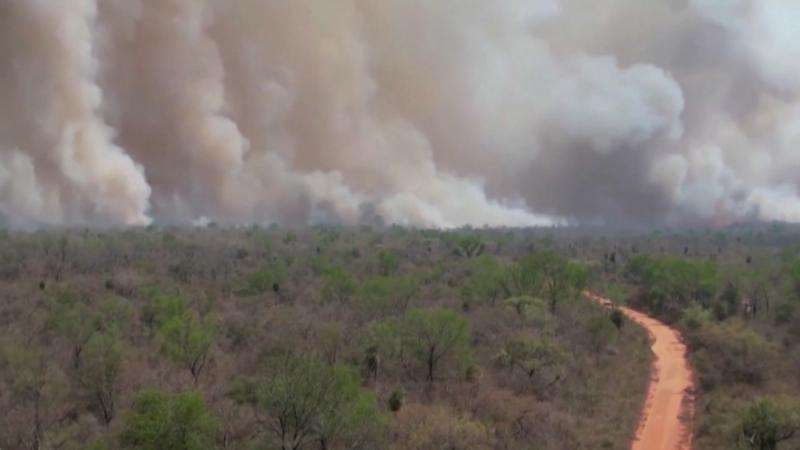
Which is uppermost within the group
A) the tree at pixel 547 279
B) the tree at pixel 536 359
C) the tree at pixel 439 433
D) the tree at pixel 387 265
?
the tree at pixel 387 265

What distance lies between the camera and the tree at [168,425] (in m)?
25.8

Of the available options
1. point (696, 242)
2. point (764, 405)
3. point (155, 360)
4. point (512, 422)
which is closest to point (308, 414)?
point (512, 422)

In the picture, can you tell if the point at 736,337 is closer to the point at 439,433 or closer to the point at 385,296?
the point at 439,433

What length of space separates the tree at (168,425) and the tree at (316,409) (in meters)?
3.01

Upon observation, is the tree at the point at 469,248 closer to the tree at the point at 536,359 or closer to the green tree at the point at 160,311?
the green tree at the point at 160,311

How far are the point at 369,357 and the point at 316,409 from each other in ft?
46.3

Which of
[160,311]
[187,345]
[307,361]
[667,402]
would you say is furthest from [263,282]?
[667,402]

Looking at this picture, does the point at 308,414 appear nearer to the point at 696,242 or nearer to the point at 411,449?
the point at 411,449

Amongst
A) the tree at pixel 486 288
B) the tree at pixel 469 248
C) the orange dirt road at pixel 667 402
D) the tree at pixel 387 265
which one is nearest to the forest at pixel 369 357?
the tree at pixel 486 288

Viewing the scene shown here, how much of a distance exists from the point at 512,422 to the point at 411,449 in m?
7.44

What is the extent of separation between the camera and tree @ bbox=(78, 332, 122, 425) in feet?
111

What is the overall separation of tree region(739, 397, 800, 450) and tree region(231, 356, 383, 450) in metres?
17.4

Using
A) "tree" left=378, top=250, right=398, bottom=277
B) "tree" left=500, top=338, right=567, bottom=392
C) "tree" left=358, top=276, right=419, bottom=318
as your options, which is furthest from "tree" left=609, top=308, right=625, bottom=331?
"tree" left=378, top=250, right=398, bottom=277

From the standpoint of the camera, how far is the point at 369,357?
140 ft
